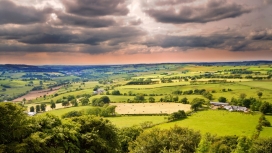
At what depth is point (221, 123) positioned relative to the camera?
3253 inches

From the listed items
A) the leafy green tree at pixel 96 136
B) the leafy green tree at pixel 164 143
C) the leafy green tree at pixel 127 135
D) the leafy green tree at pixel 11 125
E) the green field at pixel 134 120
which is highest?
the leafy green tree at pixel 11 125

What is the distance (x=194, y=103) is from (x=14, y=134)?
94.2 m

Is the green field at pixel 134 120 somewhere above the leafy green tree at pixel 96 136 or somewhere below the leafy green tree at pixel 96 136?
below

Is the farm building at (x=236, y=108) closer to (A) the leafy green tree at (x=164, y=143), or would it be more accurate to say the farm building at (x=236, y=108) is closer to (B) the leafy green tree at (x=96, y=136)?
(A) the leafy green tree at (x=164, y=143)

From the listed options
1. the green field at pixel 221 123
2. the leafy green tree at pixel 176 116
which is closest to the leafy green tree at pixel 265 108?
the green field at pixel 221 123

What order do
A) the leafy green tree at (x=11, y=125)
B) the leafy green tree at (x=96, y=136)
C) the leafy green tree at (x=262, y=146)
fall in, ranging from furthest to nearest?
the leafy green tree at (x=262, y=146) → the leafy green tree at (x=96, y=136) → the leafy green tree at (x=11, y=125)

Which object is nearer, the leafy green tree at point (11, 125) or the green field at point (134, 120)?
the leafy green tree at point (11, 125)

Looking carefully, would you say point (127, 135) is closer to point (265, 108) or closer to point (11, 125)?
point (11, 125)

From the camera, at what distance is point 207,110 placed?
107375mm

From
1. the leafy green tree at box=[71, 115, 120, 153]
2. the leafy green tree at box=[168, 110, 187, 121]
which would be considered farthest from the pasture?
the leafy green tree at box=[71, 115, 120, 153]

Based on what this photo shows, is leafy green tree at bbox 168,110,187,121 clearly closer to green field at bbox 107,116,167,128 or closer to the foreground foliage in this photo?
green field at bbox 107,116,167,128

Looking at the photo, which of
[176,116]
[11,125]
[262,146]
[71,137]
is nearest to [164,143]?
[71,137]

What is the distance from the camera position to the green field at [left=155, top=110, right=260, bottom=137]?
239 ft

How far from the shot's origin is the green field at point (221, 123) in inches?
2869
